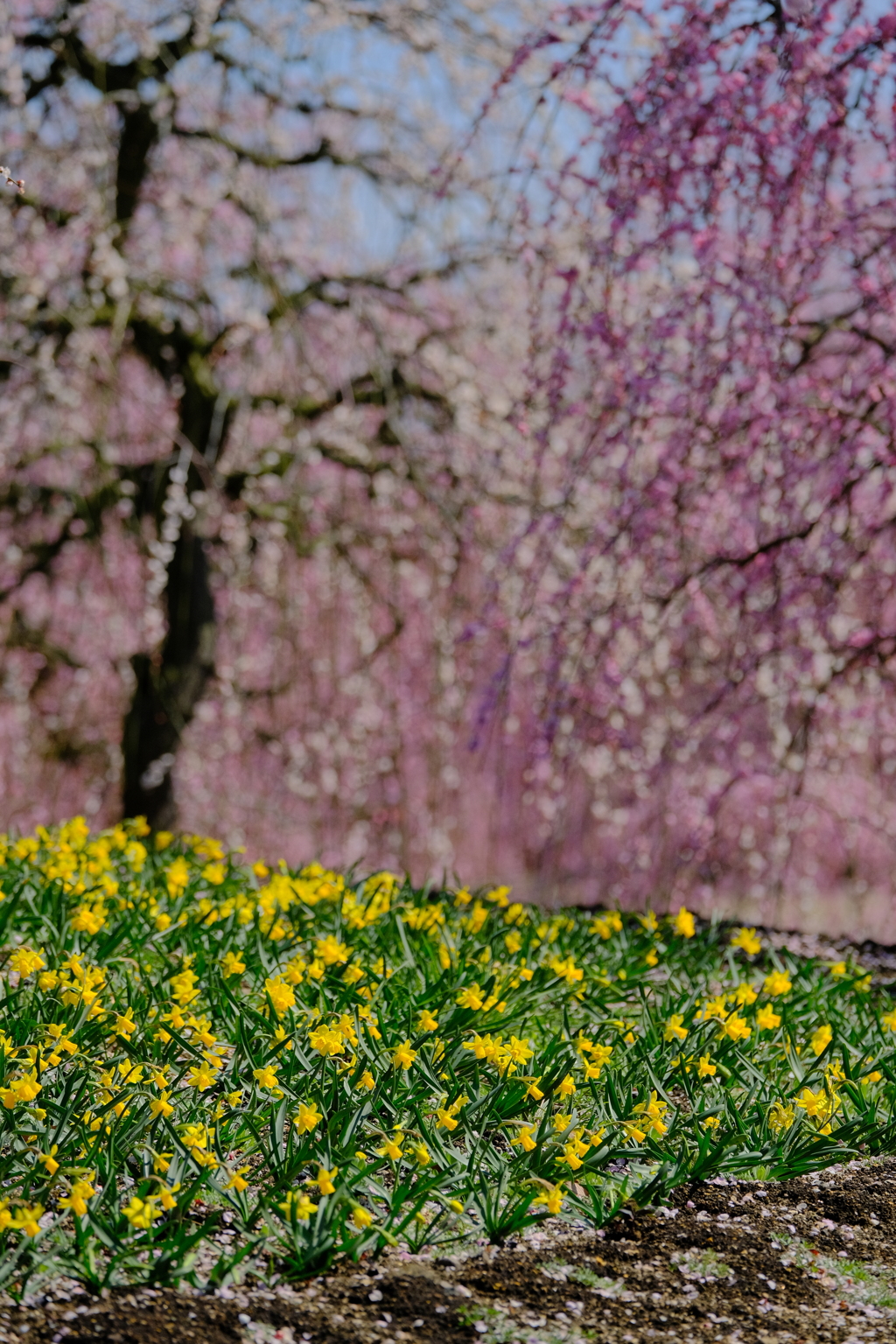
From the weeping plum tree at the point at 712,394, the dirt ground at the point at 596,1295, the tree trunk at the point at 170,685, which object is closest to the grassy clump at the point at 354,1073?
the dirt ground at the point at 596,1295

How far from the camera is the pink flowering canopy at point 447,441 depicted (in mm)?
4000

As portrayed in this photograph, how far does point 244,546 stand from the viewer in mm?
6434

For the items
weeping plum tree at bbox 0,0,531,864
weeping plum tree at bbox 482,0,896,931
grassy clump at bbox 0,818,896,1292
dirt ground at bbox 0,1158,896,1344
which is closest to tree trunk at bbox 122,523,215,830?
weeping plum tree at bbox 0,0,531,864

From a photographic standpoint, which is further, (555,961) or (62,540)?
(62,540)

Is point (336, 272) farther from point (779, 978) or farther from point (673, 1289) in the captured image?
point (673, 1289)

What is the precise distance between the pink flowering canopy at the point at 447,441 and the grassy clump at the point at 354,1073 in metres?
0.91

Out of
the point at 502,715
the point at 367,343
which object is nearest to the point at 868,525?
the point at 502,715

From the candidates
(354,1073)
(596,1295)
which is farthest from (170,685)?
(596,1295)

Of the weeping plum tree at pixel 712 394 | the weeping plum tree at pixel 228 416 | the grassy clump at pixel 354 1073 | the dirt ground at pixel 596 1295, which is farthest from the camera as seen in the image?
the weeping plum tree at pixel 228 416

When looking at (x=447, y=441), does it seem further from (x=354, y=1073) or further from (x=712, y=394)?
(x=354, y=1073)

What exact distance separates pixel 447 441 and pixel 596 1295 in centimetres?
480

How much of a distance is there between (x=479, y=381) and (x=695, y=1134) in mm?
4693

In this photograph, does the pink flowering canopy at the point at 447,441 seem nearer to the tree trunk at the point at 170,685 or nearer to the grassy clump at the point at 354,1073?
the tree trunk at the point at 170,685

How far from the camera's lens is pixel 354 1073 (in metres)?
2.54
